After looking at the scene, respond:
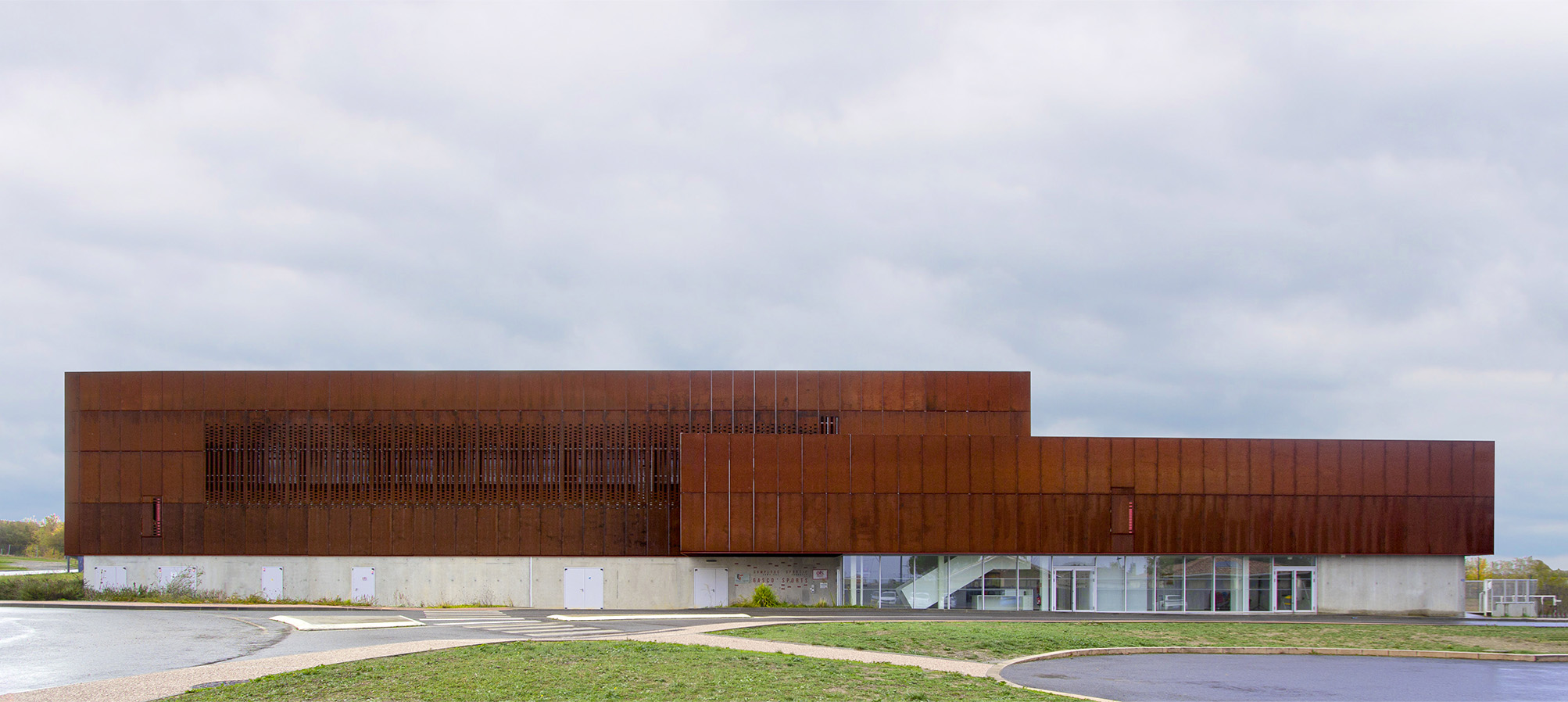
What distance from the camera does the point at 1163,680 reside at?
819 inches

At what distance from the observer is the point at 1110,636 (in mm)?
27812

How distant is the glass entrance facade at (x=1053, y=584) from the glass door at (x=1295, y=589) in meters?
0.53

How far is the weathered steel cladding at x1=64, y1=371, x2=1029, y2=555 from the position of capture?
43.4m

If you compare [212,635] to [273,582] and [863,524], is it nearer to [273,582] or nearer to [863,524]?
[273,582]

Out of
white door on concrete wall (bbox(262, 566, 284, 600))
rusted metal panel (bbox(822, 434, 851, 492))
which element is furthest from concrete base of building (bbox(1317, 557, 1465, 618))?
white door on concrete wall (bbox(262, 566, 284, 600))

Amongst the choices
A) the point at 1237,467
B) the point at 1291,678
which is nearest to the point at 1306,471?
the point at 1237,467

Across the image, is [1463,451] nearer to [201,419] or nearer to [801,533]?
[801,533]

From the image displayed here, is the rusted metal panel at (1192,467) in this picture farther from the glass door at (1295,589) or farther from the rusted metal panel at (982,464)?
the rusted metal panel at (982,464)

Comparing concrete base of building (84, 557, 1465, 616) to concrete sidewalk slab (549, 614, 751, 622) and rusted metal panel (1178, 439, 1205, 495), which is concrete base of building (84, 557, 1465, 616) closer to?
rusted metal panel (1178, 439, 1205, 495)

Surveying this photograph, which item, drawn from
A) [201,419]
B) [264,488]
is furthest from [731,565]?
[201,419]

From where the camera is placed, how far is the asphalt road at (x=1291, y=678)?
19.3 meters

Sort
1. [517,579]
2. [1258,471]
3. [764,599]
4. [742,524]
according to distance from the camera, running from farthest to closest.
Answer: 1. [517,579]
2. [1258,471]
3. [764,599]
4. [742,524]

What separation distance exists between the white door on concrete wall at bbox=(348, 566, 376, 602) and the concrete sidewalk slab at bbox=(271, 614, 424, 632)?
774 cm

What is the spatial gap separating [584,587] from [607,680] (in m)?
25.4
